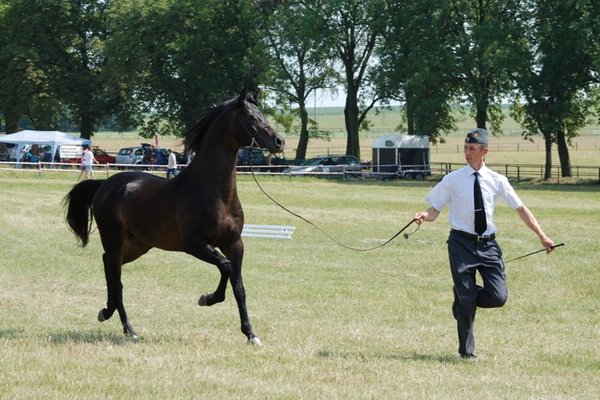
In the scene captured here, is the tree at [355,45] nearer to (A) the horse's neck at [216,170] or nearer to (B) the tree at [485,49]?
(B) the tree at [485,49]

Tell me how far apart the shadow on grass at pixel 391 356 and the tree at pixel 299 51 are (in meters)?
60.0

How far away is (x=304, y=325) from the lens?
501 inches

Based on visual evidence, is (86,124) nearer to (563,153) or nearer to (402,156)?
(402,156)

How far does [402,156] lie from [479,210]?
190 ft

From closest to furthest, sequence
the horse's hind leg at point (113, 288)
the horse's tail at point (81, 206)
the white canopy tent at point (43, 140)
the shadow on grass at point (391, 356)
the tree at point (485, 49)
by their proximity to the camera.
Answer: the shadow on grass at point (391, 356) → the horse's hind leg at point (113, 288) → the horse's tail at point (81, 206) → the tree at point (485, 49) → the white canopy tent at point (43, 140)

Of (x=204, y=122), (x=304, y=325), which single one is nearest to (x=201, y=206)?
(x=204, y=122)

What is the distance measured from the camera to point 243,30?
251ft

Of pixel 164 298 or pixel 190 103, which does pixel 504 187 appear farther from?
pixel 190 103

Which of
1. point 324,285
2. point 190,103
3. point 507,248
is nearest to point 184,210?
point 324,285

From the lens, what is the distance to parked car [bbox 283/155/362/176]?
63094 mm

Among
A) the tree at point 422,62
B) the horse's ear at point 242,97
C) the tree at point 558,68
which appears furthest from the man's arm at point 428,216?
the tree at point 422,62

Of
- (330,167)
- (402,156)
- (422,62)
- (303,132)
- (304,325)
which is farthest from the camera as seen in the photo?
(303,132)

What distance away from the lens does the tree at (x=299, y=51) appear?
2781 inches

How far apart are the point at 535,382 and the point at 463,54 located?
5684 cm
